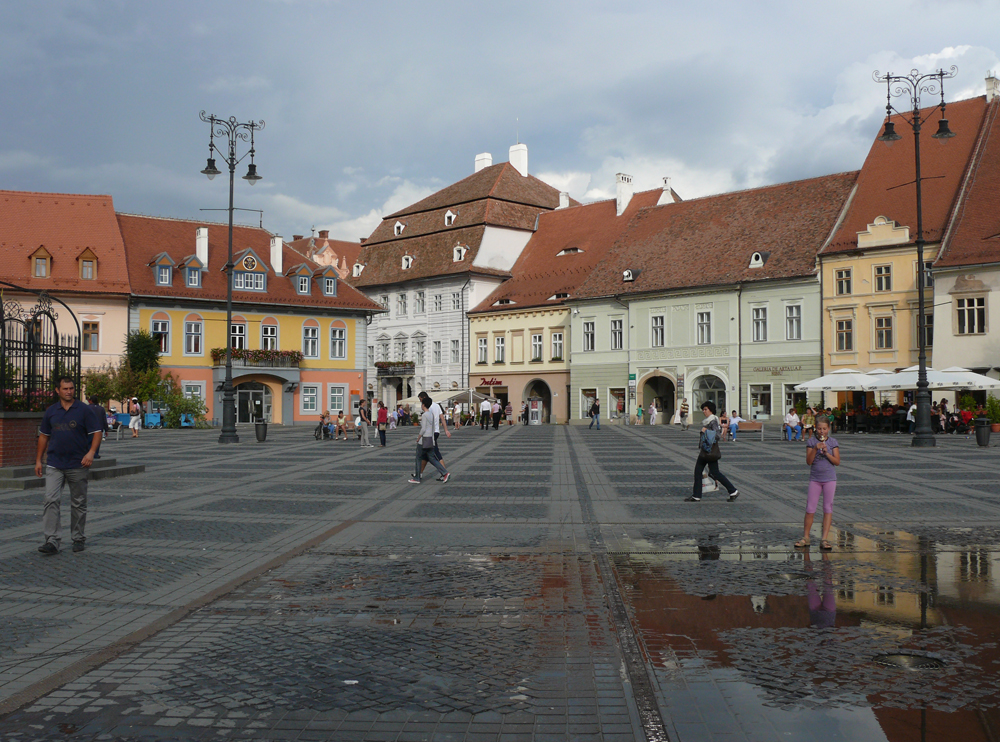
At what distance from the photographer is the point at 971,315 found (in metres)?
43.7

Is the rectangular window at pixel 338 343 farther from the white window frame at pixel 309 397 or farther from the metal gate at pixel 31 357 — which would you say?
the metal gate at pixel 31 357

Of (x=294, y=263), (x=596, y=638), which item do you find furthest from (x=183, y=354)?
(x=596, y=638)

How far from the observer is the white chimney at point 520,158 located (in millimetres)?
77312

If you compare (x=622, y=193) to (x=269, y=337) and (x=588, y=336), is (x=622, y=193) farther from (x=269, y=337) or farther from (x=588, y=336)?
(x=269, y=337)

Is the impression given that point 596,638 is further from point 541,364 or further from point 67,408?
point 541,364

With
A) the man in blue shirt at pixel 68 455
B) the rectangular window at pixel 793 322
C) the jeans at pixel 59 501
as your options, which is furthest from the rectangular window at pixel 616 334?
the jeans at pixel 59 501

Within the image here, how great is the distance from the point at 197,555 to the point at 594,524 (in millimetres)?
4801

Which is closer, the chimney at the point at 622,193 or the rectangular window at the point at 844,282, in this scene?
the rectangular window at the point at 844,282

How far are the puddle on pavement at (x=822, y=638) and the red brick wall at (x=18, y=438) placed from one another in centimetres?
1225

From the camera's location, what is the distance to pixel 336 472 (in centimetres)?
1995

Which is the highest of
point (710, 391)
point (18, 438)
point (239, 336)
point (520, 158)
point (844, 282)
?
point (520, 158)

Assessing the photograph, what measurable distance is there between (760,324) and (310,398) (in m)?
27.1

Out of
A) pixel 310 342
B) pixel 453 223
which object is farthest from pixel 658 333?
pixel 310 342

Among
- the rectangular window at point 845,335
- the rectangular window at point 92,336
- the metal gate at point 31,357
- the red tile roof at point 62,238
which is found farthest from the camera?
the rectangular window at point 92,336
